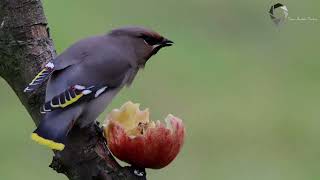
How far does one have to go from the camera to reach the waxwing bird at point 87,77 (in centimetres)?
270

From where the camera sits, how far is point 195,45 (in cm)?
879

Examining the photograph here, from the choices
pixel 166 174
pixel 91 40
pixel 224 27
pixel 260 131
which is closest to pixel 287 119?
pixel 260 131

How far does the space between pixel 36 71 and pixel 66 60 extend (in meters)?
0.17

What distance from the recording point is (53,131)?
264 cm

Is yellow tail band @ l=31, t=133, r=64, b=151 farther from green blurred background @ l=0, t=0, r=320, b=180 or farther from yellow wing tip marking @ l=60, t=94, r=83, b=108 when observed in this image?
green blurred background @ l=0, t=0, r=320, b=180

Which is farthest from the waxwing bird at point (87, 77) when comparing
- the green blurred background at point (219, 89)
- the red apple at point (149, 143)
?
the green blurred background at point (219, 89)

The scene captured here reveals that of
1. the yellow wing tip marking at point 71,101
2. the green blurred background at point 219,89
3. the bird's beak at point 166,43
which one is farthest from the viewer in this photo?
the green blurred background at point 219,89

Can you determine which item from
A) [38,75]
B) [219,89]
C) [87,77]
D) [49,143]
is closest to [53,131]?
[49,143]

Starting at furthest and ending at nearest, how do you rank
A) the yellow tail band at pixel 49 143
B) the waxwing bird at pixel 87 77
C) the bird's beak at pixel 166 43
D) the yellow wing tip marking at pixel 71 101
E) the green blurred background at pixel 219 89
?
the green blurred background at pixel 219 89 < the bird's beak at pixel 166 43 < the yellow wing tip marking at pixel 71 101 < the waxwing bird at pixel 87 77 < the yellow tail band at pixel 49 143

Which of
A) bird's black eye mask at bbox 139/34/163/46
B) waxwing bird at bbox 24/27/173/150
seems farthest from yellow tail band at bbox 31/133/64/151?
bird's black eye mask at bbox 139/34/163/46

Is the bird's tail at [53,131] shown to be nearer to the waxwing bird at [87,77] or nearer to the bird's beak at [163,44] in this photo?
the waxwing bird at [87,77]

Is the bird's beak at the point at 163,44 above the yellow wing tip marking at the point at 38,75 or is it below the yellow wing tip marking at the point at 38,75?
below

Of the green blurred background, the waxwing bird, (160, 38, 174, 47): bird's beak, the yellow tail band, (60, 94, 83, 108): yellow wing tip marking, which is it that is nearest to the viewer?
the yellow tail band

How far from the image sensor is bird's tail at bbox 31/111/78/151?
8.59 ft
